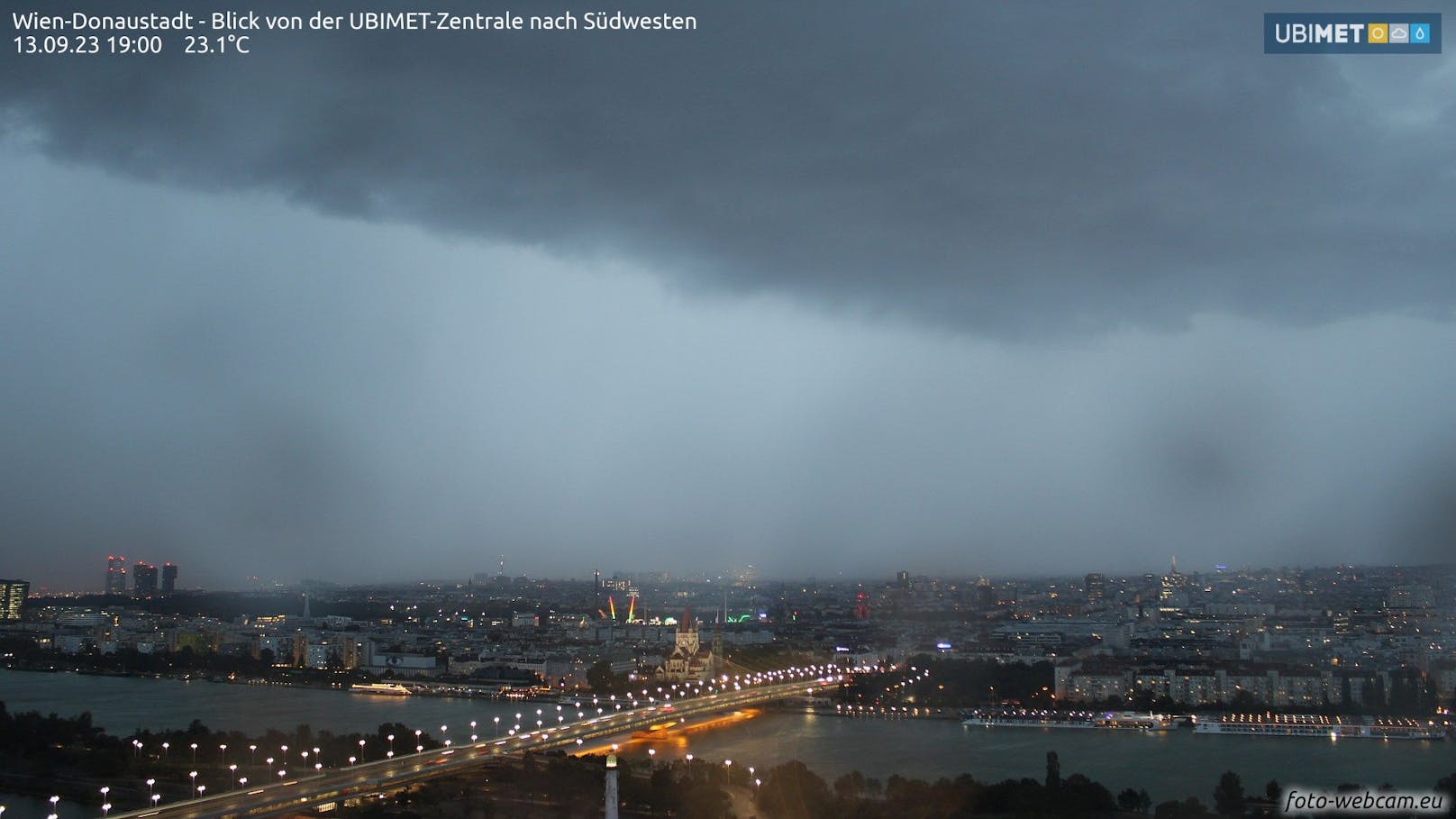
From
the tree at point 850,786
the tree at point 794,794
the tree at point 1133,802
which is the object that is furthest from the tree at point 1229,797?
the tree at point 794,794

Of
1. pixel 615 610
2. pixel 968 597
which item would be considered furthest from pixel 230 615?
pixel 968 597

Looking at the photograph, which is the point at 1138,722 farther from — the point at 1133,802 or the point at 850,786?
the point at 850,786

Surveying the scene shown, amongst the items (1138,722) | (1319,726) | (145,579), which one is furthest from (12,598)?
(1319,726)

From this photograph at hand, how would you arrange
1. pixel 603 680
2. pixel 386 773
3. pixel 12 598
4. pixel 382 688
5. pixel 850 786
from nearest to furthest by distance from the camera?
pixel 850 786
pixel 386 773
pixel 603 680
pixel 382 688
pixel 12 598

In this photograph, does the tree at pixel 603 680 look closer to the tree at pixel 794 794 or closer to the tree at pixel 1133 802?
the tree at pixel 794 794

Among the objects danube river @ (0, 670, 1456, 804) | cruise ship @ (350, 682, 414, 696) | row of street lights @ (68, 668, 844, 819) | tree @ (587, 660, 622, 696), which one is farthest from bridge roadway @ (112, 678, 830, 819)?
cruise ship @ (350, 682, 414, 696)

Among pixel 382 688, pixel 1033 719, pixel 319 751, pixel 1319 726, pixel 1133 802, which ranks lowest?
pixel 382 688

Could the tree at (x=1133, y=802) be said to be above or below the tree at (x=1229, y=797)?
below
